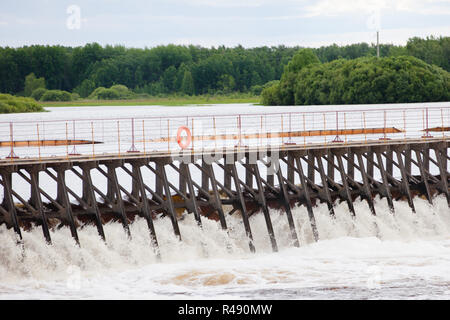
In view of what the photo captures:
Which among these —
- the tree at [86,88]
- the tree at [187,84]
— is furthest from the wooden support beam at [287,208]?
the tree at [187,84]

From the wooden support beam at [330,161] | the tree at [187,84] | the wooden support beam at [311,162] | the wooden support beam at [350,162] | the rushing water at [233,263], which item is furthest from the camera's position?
the tree at [187,84]

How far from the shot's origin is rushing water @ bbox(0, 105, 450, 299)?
2848 centimetres

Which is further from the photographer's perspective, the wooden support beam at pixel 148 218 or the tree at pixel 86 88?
the tree at pixel 86 88

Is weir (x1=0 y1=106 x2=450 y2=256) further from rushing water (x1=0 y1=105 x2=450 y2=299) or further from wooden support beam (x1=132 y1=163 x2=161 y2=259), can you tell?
rushing water (x1=0 y1=105 x2=450 y2=299)

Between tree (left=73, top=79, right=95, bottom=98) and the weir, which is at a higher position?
tree (left=73, top=79, right=95, bottom=98)

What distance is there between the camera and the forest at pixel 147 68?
9381 centimetres

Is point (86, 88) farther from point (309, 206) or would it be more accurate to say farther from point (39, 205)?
point (39, 205)

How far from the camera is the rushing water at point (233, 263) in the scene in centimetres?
2848

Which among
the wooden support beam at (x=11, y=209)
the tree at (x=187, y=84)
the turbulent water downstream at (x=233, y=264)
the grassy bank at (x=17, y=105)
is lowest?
the turbulent water downstream at (x=233, y=264)

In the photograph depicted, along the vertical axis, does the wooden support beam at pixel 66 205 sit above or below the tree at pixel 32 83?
below

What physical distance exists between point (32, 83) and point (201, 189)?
198 feet

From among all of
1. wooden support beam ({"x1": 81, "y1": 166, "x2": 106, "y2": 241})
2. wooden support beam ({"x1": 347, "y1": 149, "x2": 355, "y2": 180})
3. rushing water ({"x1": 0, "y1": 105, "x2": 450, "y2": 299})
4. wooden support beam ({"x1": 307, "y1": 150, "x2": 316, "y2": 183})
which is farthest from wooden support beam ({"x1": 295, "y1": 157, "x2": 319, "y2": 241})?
wooden support beam ({"x1": 81, "y1": 166, "x2": 106, "y2": 241})

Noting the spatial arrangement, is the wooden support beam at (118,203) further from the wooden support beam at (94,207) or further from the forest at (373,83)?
the forest at (373,83)

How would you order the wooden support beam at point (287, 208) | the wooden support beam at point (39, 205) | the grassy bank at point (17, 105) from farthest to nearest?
the grassy bank at point (17, 105) < the wooden support beam at point (287, 208) < the wooden support beam at point (39, 205)
